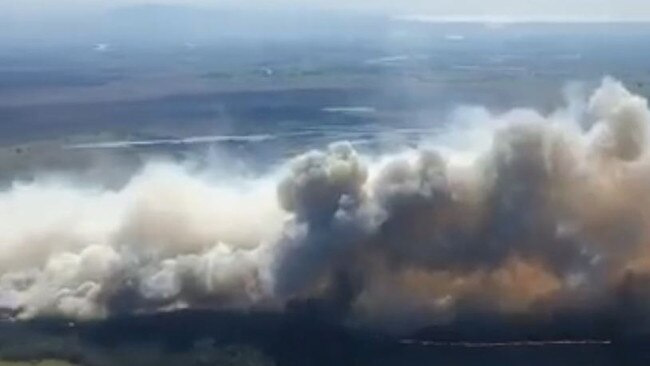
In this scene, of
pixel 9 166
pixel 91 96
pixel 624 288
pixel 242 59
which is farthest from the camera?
pixel 242 59

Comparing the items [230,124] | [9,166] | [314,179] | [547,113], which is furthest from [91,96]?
[314,179]

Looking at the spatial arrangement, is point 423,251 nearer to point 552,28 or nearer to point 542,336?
point 542,336

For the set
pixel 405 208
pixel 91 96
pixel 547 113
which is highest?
pixel 91 96

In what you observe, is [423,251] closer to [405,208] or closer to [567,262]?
[405,208]

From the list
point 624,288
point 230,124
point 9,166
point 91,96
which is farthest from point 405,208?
point 91,96

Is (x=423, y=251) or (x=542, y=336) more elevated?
(x=423, y=251)

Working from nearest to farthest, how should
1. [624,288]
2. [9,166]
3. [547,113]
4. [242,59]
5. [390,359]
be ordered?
[390,359] → [624,288] → [9,166] → [547,113] → [242,59]

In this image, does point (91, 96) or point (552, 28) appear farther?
point (552, 28)
